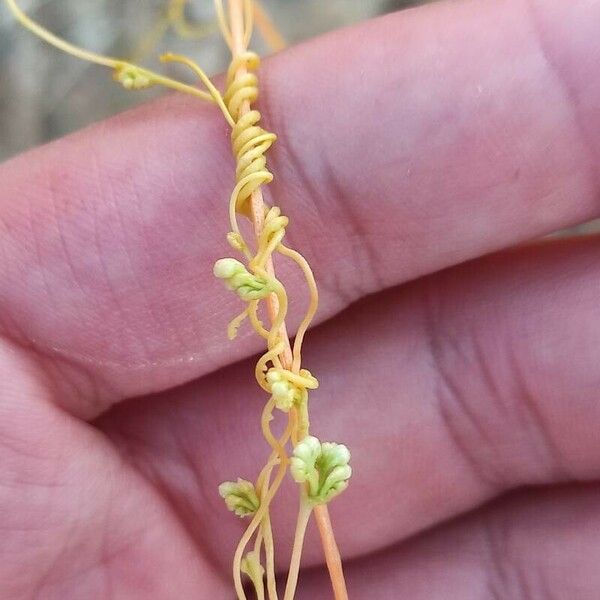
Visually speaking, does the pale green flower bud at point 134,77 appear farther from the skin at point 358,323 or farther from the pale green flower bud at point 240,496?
the pale green flower bud at point 240,496

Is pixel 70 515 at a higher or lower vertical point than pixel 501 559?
higher

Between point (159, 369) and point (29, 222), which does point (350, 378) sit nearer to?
point (159, 369)

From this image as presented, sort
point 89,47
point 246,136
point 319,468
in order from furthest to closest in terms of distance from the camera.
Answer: point 89,47
point 246,136
point 319,468

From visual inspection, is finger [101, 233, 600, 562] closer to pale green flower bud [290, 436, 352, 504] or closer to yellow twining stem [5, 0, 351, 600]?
yellow twining stem [5, 0, 351, 600]

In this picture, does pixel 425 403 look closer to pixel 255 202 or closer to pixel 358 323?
pixel 358 323

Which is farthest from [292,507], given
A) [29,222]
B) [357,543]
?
[29,222]

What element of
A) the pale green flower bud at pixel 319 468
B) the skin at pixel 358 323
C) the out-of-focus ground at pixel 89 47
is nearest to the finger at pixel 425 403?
the skin at pixel 358 323

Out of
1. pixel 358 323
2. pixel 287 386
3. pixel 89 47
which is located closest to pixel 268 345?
pixel 287 386
